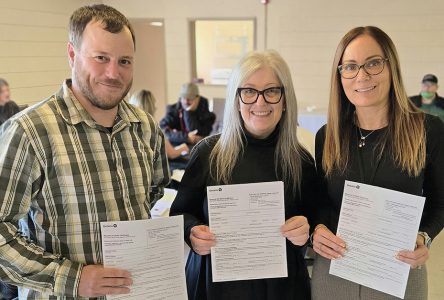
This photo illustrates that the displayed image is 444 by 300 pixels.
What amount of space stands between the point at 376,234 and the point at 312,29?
586cm

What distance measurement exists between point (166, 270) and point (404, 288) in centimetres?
84

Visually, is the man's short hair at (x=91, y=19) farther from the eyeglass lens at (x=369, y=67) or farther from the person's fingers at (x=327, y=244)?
the person's fingers at (x=327, y=244)

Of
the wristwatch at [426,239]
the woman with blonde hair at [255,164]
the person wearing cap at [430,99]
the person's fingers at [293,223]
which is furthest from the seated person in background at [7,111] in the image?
the person wearing cap at [430,99]

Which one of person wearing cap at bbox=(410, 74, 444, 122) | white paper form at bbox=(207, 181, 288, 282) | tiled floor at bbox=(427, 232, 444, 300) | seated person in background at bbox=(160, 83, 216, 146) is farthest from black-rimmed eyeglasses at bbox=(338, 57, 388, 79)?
person wearing cap at bbox=(410, 74, 444, 122)

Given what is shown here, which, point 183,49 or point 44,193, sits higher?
point 183,49

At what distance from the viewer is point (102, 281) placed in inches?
46.4

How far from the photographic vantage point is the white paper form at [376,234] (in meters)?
1.28

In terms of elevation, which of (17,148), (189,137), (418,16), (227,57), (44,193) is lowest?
(189,137)

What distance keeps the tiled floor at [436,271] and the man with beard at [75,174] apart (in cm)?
286

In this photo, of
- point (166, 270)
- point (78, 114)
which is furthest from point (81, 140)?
point (166, 270)

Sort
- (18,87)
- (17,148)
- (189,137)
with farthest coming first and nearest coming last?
(18,87) < (189,137) < (17,148)

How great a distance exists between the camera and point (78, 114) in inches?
48.2

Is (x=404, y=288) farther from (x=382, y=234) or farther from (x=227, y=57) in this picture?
(x=227, y=57)

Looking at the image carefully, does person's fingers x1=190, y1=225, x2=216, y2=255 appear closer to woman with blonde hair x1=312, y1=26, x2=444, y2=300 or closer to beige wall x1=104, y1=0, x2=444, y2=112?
woman with blonde hair x1=312, y1=26, x2=444, y2=300
